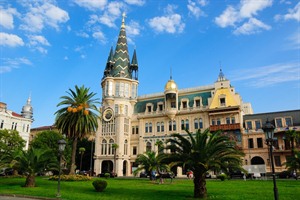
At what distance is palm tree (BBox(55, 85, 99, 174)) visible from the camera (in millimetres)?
38094

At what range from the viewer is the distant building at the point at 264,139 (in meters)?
49.3

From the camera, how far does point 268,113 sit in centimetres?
5391

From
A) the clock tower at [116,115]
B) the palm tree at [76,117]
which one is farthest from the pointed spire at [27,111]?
the palm tree at [76,117]

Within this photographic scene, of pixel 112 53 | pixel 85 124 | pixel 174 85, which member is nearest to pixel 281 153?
pixel 174 85

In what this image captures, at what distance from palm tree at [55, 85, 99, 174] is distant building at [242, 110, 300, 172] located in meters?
31.3

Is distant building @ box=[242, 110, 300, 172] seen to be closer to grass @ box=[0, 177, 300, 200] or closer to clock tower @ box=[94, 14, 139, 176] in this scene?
grass @ box=[0, 177, 300, 200]

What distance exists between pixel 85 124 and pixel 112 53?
131 ft

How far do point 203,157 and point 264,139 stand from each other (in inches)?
1467

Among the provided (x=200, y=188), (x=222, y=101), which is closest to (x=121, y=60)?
(x=222, y=101)

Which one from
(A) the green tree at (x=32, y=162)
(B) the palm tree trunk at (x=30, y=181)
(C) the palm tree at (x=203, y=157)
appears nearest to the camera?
(C) the palm tree at (x=203, y=157)

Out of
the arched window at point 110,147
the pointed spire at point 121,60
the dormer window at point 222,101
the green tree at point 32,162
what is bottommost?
the green tree at point 32,162

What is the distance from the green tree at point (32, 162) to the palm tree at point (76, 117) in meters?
10.8

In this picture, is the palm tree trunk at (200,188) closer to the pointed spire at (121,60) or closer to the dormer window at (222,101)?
the dormer window at (222,101)

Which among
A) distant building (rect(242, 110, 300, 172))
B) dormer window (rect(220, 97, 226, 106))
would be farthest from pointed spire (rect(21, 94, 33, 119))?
distant building (rect(242, 110, 300, 172))
